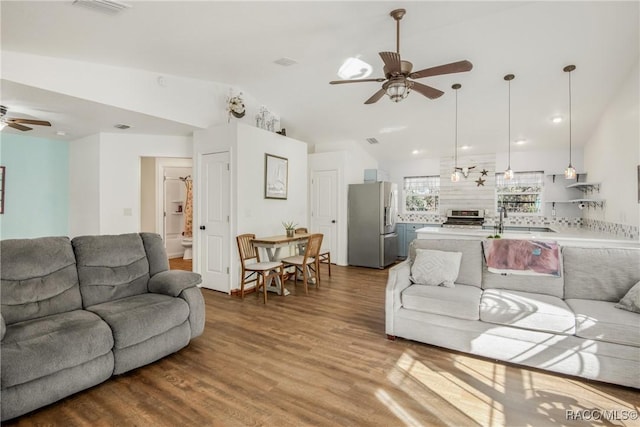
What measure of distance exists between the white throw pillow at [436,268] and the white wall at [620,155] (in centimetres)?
211

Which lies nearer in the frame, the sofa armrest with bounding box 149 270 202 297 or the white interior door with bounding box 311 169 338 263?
the sofa armrest with bounding box 149 270 202 297

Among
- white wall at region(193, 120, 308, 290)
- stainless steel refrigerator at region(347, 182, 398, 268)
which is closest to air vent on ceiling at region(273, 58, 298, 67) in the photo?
white wall at region(193, 120, 308, 290)

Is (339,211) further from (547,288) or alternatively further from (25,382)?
(25,382)

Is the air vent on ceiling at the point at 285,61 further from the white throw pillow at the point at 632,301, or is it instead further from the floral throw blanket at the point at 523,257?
the white throw pillow at the point at 632,301

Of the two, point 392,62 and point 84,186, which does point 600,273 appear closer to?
point 392,62

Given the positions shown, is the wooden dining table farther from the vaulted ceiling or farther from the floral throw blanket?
the floral throw blanket

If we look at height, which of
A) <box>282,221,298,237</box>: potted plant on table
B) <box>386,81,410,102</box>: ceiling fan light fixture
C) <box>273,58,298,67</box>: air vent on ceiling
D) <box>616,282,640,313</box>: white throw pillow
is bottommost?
<box>616,282,640,313</box>: white throw pillow

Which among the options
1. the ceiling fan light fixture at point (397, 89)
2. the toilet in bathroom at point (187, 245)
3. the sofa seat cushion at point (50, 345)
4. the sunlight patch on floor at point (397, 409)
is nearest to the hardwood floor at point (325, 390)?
the sunlight patch on floor at point (397, 409)

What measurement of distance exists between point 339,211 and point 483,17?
410cm

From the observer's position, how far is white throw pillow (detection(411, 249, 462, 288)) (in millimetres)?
3092

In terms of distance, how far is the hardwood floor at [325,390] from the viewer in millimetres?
1902

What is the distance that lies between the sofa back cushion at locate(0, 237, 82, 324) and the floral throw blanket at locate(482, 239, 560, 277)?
376 centimetres

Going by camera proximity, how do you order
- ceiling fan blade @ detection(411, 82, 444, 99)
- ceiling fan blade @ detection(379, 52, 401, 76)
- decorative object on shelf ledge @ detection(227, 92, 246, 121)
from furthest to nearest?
decorative object on shelf ledge @ detection(227, 92, 246, 121)
ceiling fan blade @ detection(411, 82, 444, 99)
ceiling fan blade @ detection(379, 52, 401, 76)

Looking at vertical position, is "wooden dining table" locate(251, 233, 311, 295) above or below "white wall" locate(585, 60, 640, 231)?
below
